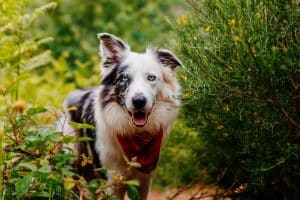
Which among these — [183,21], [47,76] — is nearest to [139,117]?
[183,21]

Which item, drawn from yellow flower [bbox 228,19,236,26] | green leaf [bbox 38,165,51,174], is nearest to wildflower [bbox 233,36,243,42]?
yellow flower [bbox 228,19,236,26]

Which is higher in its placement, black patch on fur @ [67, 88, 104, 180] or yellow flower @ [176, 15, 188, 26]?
yellow flower @ [176, 15, 188, 26]

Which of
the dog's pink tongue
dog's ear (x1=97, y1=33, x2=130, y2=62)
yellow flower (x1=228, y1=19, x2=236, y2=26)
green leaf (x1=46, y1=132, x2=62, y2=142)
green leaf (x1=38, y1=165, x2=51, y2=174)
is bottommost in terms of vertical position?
green leaf (x1=38, y1=165, x2=51, y2=174)

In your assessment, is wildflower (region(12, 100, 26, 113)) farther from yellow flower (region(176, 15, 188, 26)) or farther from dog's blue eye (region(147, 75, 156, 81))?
yellow flower (region(176, 15, 188, 26))

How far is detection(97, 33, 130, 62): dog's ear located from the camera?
5.65 m

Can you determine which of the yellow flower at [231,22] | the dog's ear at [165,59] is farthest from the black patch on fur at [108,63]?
the yellow flower at [231,22]

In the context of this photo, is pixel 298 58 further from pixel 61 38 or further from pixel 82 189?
pixel 61 38

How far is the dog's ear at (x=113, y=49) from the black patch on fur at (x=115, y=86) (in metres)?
0.16

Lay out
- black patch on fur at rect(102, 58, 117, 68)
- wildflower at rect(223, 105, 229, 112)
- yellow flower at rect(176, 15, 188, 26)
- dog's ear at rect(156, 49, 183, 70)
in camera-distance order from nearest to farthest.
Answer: wildflower at rect(223, 105, 229, 112) → yellow flower at rect(176, 15, 188, 26) → dog's ear at rect(156, 49, 183, 70) → black patch on fur at rect(102, 58, 117, 68)

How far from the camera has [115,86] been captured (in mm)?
5473

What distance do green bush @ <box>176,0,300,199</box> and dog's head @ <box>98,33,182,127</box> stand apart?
0.38 metres

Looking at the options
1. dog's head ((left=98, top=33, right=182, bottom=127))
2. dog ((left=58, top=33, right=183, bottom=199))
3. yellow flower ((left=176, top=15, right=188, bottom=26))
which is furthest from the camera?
dog ((left=58, top=33, right=183, bottom=199))

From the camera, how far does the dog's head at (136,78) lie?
5227mm

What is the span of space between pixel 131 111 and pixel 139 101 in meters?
0.18
